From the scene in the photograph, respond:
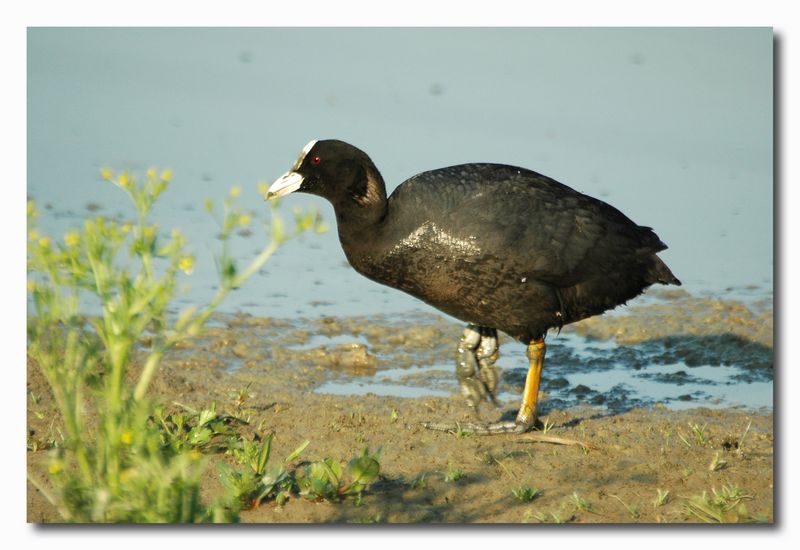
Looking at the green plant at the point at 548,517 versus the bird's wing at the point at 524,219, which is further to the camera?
the bird's wing at the point at 524,219

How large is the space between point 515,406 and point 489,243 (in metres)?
1.33

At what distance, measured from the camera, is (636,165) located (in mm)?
8414

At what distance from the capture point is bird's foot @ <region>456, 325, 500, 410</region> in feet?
22.8

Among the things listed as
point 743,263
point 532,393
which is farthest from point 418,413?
point 743,263

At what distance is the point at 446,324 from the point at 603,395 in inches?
55.4

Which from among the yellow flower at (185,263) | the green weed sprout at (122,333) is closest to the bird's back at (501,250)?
the green weed sprout at (122,333)

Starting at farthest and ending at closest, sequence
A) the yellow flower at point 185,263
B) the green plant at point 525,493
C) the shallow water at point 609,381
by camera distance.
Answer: the shallow water at point 609,381 < the green plant at point 525,493 < the yellow flower at point 185,263

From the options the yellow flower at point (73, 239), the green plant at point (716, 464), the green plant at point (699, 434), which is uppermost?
the yellow flower at point (73, 239)

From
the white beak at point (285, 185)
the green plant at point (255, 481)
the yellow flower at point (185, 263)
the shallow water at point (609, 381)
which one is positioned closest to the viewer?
the yellow flower at point (185, 263)

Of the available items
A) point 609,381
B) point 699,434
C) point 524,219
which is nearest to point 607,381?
point 609,381

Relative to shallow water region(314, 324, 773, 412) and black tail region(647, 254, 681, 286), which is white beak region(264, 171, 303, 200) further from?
black tail region(647, 254, 681, 286)

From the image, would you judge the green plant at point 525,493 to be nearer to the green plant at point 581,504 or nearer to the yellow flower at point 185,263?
the green plant at point 581,504

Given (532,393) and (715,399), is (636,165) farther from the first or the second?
(532,393)

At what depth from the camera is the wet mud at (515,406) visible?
509 cm
